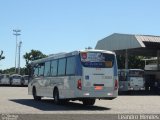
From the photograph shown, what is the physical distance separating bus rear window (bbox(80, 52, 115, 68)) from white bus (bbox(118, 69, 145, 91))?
66.4ft

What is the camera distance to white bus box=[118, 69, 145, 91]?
141 feet

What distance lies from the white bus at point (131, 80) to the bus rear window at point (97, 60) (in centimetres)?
2023

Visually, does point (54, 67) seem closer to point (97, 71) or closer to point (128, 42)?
point (97, 71)

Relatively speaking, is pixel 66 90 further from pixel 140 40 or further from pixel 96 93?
pixel 140 40

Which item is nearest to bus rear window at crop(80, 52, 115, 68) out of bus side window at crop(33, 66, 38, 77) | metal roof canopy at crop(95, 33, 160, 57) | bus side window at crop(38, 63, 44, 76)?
bus side window at crop(38, 63, 44, 76)

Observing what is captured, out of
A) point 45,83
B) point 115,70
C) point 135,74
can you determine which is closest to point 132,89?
point 135,74

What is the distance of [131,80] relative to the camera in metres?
43.0

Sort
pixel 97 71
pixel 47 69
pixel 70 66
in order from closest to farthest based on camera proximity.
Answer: pixel 97 71 < pixel 70 66 < pixel 47 69

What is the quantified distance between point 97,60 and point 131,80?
20856 millimetres

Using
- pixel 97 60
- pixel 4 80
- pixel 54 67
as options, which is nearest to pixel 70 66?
pixel 97 60

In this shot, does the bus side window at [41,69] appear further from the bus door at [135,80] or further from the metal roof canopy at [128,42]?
the metal roof canopy at [128,42]

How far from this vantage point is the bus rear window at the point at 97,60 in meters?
22.4

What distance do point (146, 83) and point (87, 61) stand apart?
26.2 meters

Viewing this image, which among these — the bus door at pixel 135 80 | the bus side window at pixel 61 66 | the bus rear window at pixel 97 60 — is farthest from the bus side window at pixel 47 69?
the bus door at pixel 135 80
